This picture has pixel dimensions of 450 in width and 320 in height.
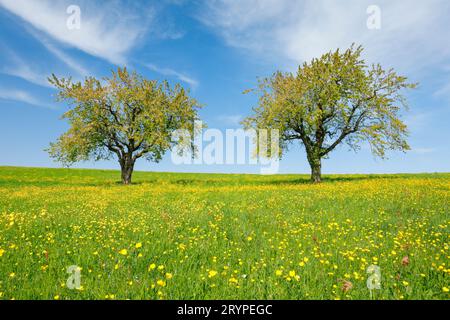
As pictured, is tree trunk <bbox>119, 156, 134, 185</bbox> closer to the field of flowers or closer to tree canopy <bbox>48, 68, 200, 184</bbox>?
tree canopy <bbox>48, 68, 200, 184</bbox>

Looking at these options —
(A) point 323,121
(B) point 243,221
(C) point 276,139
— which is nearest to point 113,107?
(C) point 276,139

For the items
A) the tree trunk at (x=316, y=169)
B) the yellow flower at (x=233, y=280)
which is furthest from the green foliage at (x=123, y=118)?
the yellow flower at (x=233, y=280)

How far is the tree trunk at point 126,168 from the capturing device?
35.6 meters

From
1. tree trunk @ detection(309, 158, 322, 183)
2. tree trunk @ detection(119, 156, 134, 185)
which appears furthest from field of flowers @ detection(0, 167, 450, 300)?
tree trunk @ detection(119, 156, 134, 185)

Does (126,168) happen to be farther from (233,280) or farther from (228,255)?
(233,280)

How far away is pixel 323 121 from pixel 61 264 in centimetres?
3040

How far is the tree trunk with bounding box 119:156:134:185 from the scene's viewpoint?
35.6 m

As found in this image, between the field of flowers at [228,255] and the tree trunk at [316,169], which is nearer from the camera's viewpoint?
the field of flowers at [228,255]

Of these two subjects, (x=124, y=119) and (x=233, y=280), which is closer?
(x=233, y=280)

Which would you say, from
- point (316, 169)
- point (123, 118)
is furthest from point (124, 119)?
point (316, 169)

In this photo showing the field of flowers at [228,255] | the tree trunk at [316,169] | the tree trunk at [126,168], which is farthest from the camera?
the tree trunk at [126,168]

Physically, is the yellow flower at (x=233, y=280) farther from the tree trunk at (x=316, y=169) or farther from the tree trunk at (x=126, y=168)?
the tree trunk at (x=126, y=168)

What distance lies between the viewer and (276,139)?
33.4m

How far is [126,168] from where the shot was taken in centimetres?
3572
